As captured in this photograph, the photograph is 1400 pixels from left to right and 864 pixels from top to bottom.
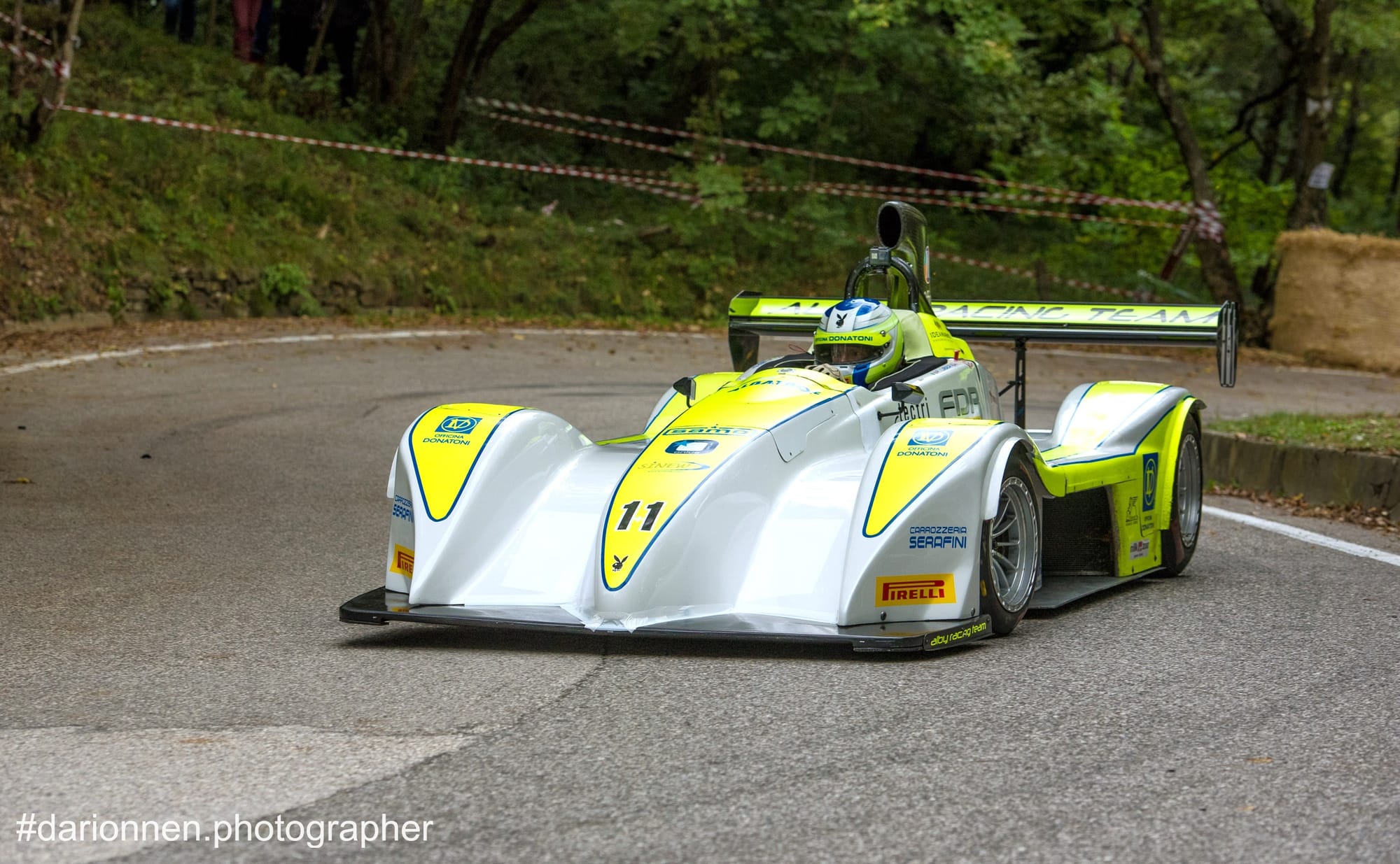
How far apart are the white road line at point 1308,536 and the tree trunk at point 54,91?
13.8m

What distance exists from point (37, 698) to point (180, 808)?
1324 millimetres

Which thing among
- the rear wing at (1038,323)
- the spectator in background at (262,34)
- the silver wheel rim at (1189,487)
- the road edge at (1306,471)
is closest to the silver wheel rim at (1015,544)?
the silver wheel rim at (1189,487)

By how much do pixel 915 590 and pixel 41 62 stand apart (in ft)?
55.4

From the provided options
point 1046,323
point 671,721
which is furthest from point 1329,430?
point 671,721

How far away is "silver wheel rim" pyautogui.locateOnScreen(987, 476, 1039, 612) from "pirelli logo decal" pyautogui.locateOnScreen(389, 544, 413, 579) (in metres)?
2.20

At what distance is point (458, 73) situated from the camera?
2480 cm

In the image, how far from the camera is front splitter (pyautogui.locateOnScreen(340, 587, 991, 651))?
527 centimetres

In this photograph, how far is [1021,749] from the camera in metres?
4.24

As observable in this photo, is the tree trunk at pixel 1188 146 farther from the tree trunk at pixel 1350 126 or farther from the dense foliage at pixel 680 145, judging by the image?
the tree trunk at pixel 1350 126

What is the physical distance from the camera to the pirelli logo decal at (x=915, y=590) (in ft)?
18.0

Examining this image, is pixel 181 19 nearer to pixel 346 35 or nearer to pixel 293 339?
pixel 346 35

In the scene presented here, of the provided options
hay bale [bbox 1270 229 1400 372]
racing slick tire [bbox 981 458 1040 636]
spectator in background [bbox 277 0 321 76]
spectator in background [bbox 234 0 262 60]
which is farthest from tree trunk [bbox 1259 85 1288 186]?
racing slick tire [bbox 981 458 1040 636]

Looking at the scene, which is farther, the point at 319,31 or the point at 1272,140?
the point at 1272,140

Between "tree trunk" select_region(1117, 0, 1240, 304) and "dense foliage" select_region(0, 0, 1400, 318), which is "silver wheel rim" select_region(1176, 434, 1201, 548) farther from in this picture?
"tree trunk" select_region(1117, 0, 1240, 304)
